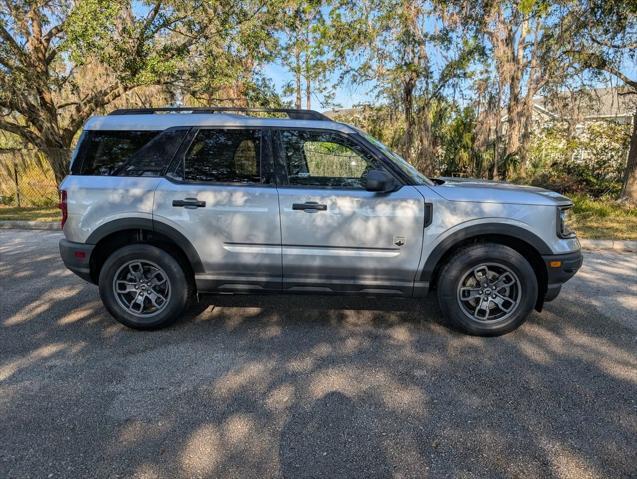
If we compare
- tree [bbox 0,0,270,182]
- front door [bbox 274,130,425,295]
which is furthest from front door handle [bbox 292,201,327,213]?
tree [bbox 0,0,270,182]

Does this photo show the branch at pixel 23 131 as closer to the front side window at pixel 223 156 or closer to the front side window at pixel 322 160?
the front side window at pixel 223 156

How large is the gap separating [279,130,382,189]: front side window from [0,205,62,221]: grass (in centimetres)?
931

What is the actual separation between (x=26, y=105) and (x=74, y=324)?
11.9 metres

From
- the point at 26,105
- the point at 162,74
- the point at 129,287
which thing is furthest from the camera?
the point at 26,105

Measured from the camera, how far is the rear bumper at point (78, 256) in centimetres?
398

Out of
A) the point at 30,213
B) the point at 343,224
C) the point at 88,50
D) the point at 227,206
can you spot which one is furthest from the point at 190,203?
the point at 30,213

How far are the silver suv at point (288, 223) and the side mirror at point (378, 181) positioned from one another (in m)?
0.01

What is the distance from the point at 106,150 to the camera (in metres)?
4.04

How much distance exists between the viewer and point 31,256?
23.5 feet

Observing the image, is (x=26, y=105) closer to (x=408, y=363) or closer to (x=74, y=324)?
(x=74, y=324)

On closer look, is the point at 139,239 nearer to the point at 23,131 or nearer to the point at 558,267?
the point at 558,267

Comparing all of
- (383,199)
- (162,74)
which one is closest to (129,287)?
(383,199)

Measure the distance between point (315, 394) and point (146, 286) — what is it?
2.02 metres

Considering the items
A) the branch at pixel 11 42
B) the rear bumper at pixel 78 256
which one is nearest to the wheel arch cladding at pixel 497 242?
the rear bumper at pixel 78 256
